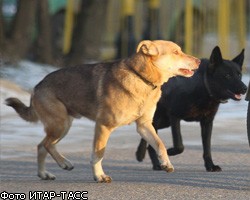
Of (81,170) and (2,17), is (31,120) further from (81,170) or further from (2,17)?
(2,17)

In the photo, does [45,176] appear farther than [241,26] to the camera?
No

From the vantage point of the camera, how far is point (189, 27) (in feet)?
84.9

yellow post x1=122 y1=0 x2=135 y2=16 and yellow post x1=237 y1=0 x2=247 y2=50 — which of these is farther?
yellow post x1=237 y1=0 x2=247 y2=50

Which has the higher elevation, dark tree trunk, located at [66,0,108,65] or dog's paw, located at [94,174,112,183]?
dog's paw, located at [94,174,112,183]

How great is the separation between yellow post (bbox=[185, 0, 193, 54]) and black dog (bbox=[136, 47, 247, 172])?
15176mm

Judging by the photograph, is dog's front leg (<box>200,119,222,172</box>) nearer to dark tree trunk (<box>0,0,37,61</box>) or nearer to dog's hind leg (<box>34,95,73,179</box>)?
dog's hind leg (<box>34,95,73,179</box>)

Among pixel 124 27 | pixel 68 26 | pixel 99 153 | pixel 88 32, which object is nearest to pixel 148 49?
pixel 99 153

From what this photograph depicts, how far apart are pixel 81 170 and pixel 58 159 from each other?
42.5 inches

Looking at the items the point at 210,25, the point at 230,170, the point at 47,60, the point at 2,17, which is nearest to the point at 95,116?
the point at 230,170

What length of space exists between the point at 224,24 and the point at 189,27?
98 centimetres

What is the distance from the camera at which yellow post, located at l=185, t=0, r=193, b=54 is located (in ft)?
83.2

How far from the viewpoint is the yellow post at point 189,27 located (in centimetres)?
2537

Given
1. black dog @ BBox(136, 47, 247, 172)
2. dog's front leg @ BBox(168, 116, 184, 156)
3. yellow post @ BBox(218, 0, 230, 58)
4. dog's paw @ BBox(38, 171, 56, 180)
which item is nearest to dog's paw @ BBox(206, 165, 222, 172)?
black dog @ BBox(136, 47, 247, 172)

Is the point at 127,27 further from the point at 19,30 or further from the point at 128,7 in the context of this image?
the point at 19,30
